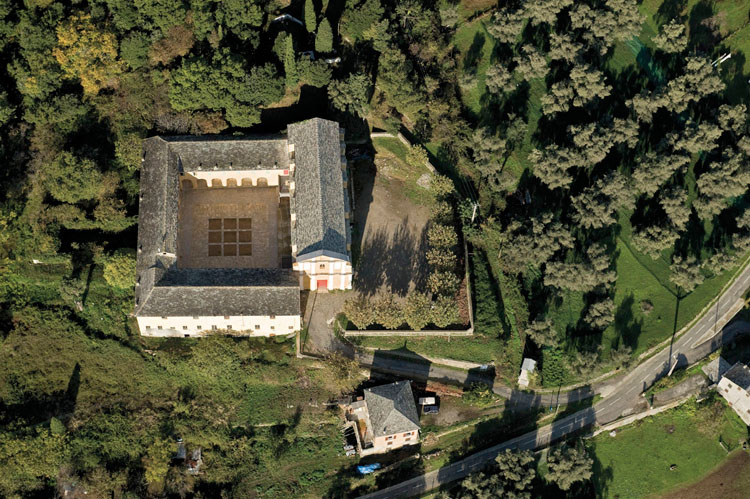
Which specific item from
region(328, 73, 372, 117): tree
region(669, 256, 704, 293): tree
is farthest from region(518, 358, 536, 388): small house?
region(328, 73, 372, 117): tree

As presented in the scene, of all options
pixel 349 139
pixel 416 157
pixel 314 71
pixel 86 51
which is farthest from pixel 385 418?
pixel 86 51

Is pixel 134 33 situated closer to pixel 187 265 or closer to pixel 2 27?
pixel 2 27

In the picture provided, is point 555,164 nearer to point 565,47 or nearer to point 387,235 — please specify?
point 565,47

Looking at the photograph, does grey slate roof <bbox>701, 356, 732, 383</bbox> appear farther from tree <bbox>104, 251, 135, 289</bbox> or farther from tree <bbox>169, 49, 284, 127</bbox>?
tree <bbox>104, 251, 135, 289</bbox>

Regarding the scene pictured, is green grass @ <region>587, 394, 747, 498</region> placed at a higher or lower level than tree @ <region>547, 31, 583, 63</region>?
lower

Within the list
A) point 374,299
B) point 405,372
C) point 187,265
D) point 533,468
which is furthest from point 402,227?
point 533,468

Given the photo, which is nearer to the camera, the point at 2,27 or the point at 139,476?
the point at 139,476
